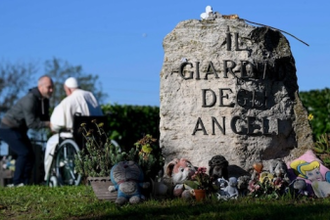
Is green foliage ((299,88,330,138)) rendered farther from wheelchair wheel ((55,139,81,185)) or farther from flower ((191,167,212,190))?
flower ((191,167,212,190))

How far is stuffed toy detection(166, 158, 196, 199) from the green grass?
18 centimetres

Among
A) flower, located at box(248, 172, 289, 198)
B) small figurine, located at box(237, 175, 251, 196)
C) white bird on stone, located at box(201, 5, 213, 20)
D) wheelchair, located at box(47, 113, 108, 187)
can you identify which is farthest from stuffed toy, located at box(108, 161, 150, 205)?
wheelchair, located at box(47, 113, 108, 187)

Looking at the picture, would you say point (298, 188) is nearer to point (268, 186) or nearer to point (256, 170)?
point (268, 186)

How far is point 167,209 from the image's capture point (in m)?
5.95

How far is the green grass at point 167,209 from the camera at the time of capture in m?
5.51

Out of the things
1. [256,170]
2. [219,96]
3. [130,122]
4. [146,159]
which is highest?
[130,122]

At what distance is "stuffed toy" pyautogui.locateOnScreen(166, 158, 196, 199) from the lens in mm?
6672

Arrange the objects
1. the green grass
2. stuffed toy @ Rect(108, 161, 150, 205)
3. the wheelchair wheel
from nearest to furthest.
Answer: the green grass < stuffed toy @ Rect(108, 161, 150, 205) < the wheelchair wheel

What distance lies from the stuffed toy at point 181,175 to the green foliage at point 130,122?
333 inches

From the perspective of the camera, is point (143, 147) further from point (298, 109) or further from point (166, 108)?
point (298, 109)

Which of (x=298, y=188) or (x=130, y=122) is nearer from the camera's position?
(x=298, y=188)

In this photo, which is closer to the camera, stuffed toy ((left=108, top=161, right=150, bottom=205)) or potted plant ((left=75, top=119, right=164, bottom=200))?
stuffed toy ((left=108, top=161, right=150, bottom=205))

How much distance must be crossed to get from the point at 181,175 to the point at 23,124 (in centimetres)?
445

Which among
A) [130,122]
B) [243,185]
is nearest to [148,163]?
[243,185]
